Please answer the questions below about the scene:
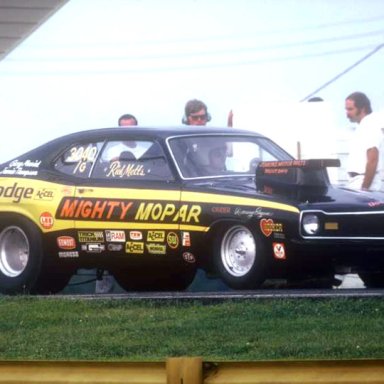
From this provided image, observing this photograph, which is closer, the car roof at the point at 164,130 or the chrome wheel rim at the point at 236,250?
the chrome wheel rim at the point at 236,250

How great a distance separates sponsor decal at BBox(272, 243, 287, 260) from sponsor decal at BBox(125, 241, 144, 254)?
113cm

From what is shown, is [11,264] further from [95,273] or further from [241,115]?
[241,115]

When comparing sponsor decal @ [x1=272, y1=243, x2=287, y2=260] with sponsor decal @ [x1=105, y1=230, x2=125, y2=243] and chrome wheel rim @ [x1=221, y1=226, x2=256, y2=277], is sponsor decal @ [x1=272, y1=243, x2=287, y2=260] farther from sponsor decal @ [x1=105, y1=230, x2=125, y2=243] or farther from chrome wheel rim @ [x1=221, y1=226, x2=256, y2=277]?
sponsor decal @ [x1=105, y1=230, x2=125, y2=243]

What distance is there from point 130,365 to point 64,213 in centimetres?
635

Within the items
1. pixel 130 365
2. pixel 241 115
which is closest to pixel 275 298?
pixel 241 115

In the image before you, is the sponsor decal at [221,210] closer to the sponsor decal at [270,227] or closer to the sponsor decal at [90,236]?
the sponsor decal at [270,227]

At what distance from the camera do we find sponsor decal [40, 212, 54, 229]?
36.0 ft

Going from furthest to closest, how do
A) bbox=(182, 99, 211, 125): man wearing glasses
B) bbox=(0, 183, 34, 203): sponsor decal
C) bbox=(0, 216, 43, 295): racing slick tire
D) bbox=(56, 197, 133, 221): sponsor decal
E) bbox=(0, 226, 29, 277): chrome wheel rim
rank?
1. bbox=(182, 99, 211, 125): man wearing glasses
2. bbox=(0, 183, 34, 203): sponsor decal
3. bbox=(0, 226, 29, 277): chrome wheel rim
4. bbox=(0, 216, 43, 295): racing slick tire
5. bbox=(56, 197, 133, 221): sponsor decal

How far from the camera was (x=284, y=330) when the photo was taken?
830cm

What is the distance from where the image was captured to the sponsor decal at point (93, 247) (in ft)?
35.4

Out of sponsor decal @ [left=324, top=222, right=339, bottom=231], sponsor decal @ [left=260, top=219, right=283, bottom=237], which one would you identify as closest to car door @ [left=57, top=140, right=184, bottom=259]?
sponsor decal @ [left=260, top=219, right=283, bottom=237]

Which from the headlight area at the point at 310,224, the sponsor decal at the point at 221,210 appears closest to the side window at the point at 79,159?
the sponsor decal at the point at 221,210

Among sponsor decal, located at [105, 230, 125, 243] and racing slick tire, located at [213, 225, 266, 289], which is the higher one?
sponsor decal, located at [105, 230, 125, 243]

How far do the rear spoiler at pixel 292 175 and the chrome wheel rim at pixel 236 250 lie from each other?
36 centimetres
